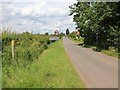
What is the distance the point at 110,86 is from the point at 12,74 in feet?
14.0

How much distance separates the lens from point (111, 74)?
1570cm

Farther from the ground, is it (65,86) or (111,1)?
(111,1)

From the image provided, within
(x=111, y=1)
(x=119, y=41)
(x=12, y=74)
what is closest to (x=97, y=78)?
(x=12, y=74)

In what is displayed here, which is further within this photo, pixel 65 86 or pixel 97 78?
pixel 97 78

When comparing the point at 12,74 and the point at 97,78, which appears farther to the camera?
the point at 97,78

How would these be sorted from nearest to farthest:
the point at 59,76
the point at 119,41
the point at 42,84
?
1. the point at 42,84
2. the point at 59,76
3. the point at 119,41

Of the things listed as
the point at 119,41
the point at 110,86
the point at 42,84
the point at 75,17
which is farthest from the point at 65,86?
the point at 75,17

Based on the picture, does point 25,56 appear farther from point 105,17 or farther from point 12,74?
point 105,17

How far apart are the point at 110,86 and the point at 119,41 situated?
19.6 metres

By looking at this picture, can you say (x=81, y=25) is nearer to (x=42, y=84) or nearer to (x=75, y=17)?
(x=75, y=17)

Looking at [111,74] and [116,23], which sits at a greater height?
[116,23]

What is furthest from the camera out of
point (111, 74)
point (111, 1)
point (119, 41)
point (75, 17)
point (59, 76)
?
point (75, 17)

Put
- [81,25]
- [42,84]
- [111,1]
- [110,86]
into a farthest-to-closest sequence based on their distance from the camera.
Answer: [81,25] < [111,1] < [110,86] < [42,84]

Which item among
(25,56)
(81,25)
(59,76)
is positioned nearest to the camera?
(59,76)
